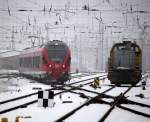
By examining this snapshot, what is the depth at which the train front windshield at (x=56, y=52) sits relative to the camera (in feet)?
84.5

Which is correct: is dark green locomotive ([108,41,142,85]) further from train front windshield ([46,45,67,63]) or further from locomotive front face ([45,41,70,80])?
train front windshield ([46,45,67,63])

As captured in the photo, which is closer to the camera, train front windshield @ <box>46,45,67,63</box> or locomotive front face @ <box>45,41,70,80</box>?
locomotive front face @ <box>45,41,70,80</box>

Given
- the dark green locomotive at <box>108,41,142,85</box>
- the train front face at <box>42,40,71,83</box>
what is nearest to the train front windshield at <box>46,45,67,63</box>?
the train front face at <box>42,40,71,83</box>

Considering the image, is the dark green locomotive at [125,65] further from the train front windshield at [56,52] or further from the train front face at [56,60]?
the train front windshield at [56,52]

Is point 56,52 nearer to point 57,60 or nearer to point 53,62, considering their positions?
point 57,60

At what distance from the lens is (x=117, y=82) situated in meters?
25.4

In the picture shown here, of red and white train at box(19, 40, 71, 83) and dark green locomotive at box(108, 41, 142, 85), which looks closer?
dark green locomotive at box(108, 41, 142, 85)

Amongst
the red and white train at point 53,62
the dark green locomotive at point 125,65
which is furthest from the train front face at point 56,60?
the dark green locomotive at point 125,65

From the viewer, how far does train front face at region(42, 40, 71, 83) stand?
25500 mm

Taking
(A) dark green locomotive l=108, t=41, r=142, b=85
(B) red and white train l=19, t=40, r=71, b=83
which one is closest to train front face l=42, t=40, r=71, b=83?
(B) red and white train l=19, t=40, r=71, b=83

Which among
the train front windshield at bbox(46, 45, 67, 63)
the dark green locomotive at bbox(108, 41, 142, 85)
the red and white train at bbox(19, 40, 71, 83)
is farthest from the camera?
the train front windshield at bbox(46, 45, 67, 63)

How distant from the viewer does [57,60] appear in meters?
25.8

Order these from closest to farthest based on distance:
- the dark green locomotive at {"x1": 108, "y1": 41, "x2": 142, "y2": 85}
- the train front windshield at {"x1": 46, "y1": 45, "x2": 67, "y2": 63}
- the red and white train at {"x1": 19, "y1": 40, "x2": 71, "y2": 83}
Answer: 1. the dark green locomotive at {"x1": 108, "y1": 41, "x2": 142, "y2": 85}
2. the red and white train at {"x1": 19, "y1": 40, "x2": 71, "y2": 83}
3. the train front windshield at {"x1": 46, "y1": 45, "x2": 67, "y2": 63}

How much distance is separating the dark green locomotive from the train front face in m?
3.30
